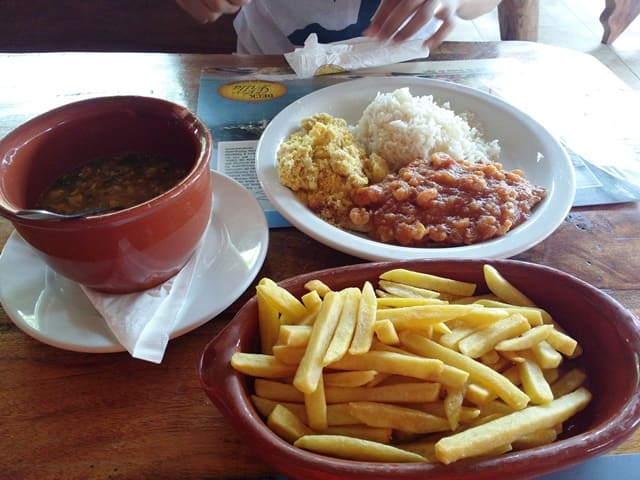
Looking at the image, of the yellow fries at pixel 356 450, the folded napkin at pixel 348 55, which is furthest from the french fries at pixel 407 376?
the folded napkin at pixel 348 55

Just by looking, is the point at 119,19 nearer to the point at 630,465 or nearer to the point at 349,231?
the point at 349,231

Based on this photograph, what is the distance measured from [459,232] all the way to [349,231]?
0.23m

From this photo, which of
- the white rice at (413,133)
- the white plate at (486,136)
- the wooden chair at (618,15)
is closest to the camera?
the white plate at (486,136)

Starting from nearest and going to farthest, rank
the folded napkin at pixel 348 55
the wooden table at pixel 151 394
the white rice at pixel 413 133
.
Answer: the wooden table at pixel 151 394 → the white rice at pixel 413 133 → the folded napkin at pixel 348 55

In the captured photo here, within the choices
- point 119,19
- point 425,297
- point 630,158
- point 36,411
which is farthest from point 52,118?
point 119,19

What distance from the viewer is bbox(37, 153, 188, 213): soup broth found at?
946 millimetres

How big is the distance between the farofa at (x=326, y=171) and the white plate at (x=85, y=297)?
0.14m

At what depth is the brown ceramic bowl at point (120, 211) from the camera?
2.61 feet

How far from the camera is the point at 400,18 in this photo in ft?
5.28

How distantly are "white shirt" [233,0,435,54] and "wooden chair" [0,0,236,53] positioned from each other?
845 mm

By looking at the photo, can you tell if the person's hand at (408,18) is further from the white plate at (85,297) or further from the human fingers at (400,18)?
the white plate at (85,297)

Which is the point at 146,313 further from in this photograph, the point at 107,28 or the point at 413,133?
the point at 107,28

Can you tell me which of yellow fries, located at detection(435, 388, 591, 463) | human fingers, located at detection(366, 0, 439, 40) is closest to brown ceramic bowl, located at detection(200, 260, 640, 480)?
yellow fries, located at detection(435, 388, 591, 463)

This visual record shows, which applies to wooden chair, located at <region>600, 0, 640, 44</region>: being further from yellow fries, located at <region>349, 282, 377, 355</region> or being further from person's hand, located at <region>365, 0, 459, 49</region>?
yellow fries, located at <region>349, 282, 377, 355</region>
